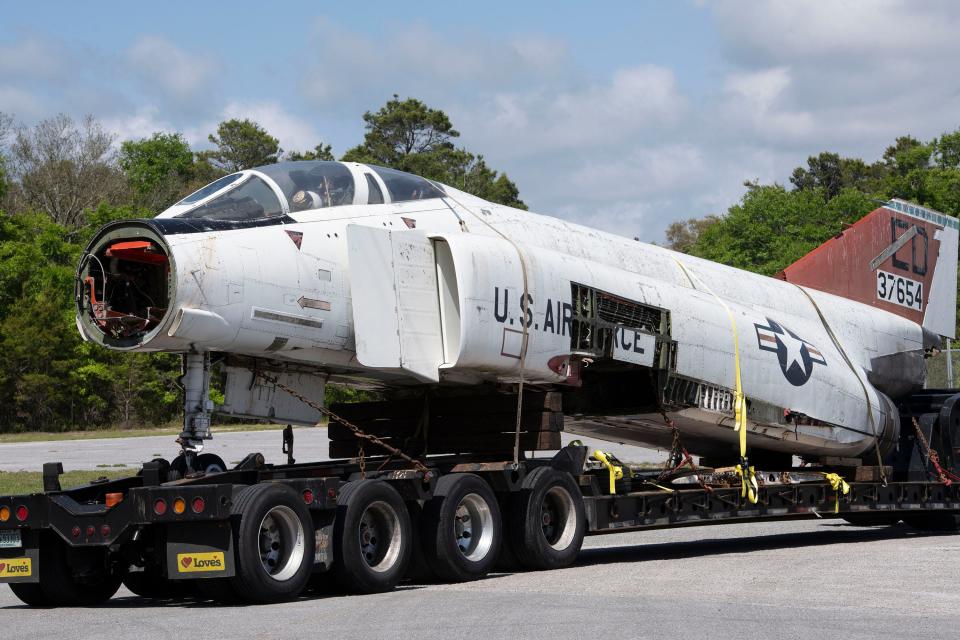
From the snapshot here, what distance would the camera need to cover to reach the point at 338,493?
9.90 m

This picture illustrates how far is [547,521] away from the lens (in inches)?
470

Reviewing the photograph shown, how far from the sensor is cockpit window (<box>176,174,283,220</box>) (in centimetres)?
1023

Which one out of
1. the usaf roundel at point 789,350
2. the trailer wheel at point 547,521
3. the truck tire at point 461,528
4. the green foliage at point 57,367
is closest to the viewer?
the truck tire at point 461,528

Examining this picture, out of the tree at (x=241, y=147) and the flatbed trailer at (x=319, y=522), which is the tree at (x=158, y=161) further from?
the flatbed trailer at (x=319, y=522)

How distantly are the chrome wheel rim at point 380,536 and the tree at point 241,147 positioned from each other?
67251 mm

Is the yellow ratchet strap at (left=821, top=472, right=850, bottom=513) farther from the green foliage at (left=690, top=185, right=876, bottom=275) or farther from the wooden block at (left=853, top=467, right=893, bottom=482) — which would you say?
the green foliage at (left=690, top=185, right=876, bottom=275)

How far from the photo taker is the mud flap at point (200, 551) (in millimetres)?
8914

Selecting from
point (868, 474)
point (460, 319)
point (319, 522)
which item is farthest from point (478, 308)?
point (868, 474)

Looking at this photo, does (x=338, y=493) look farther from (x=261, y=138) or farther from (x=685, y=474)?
(x=261, y=138)

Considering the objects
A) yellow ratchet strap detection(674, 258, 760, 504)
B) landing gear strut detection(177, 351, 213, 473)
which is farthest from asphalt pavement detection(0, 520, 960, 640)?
landing gear strut detection(177, 351, 213, 473)

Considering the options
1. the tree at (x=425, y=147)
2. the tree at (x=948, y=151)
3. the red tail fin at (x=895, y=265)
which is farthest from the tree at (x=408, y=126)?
the red tail fin at (x=895, y=265)

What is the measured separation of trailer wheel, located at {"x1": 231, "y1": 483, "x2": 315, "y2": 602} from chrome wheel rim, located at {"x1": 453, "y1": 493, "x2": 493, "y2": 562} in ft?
6.18

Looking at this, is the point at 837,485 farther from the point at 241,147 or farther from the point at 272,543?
the point at 241,147

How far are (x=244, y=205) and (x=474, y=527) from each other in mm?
3535
